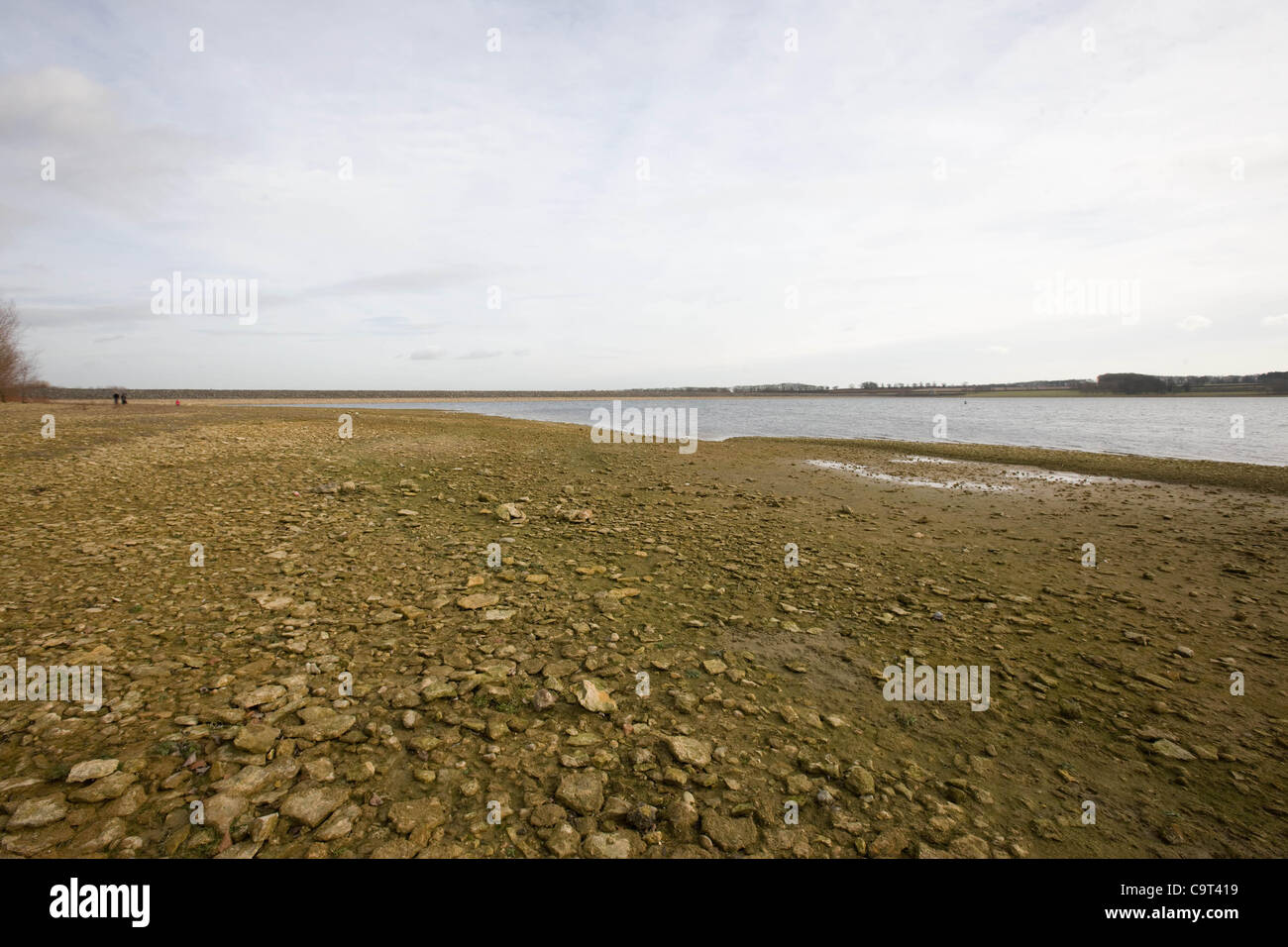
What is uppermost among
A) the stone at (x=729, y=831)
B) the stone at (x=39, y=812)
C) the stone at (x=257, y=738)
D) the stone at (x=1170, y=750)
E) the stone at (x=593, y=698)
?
the stone at (x=39, y=812)

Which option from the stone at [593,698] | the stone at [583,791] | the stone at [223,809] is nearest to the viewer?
the stone at [223,809]

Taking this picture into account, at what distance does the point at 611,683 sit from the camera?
4789 mm

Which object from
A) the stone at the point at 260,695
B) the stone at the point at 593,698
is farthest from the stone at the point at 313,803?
the stone at the point at 593,698

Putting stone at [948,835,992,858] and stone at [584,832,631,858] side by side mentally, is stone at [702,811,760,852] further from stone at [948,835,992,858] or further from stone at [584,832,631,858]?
stone at [948,835,992,858]

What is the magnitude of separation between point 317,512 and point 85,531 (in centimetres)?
308

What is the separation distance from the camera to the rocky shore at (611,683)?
313 cm

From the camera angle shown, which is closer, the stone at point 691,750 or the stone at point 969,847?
the stone at point 969,847

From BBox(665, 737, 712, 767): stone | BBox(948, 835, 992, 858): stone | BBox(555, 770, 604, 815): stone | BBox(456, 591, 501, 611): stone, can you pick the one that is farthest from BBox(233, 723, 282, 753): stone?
BBox(948, 835, 992, 858): stone

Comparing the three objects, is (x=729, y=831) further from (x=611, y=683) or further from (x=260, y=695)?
(x=260, y=695)

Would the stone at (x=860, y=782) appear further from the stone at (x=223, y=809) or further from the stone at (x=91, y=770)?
the stone at (x=91, y=770)
